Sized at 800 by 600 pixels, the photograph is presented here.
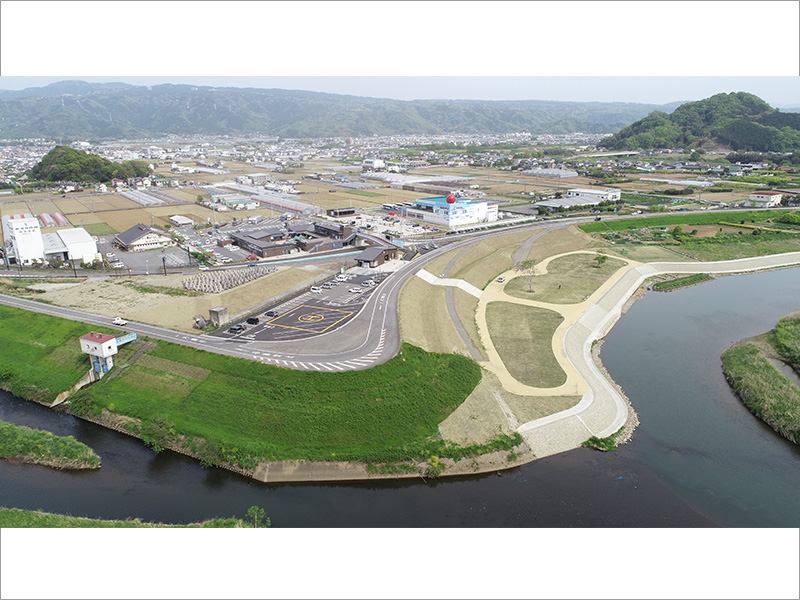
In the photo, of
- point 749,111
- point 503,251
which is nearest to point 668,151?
point 749,111

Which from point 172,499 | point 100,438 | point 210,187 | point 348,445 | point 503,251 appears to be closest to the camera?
point 172,499

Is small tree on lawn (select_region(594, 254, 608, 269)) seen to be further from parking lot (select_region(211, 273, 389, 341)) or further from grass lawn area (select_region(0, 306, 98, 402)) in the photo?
grass lawn area (select_region(0, 306, 98, 402))

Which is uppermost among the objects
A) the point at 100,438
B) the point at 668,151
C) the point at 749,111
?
the point at 749,111

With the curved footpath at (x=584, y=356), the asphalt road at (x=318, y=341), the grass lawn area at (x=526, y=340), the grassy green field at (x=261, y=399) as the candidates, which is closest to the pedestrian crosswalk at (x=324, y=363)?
the asphalt road at (x=318, y=341)

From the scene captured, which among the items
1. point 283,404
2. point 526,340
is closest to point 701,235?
point 526,340

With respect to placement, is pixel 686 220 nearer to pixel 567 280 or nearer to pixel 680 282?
pixel 680 282

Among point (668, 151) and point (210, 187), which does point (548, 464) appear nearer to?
point (210, 187)

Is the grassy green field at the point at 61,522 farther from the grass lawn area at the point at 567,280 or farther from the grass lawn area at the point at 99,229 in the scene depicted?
the grass lawn area at the point at 99,229

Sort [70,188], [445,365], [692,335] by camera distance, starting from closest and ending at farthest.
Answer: [445,365] → [692,335] → [70,188]
